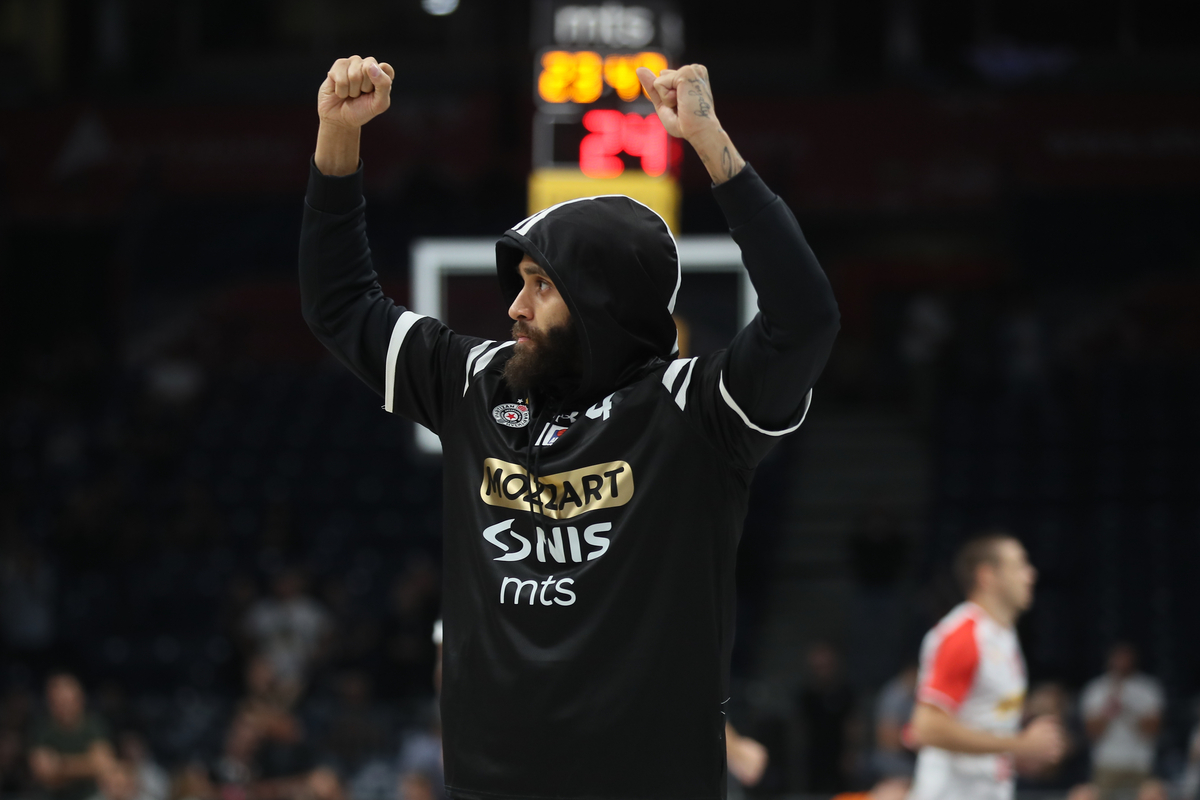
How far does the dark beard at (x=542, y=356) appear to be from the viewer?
2594mm

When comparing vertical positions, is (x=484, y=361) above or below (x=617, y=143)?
below

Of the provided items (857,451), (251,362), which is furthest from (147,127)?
(857,451)

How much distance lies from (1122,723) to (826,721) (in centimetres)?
208

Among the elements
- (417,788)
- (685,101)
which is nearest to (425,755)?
(417,788)

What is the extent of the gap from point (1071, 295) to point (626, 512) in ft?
52.6

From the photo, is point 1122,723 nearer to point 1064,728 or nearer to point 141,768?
point 1064,728

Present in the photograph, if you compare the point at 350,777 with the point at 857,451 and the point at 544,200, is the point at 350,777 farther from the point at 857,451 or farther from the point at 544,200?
the point at 857,451

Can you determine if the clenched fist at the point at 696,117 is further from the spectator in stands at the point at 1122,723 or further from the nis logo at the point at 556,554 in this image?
the spectator in stands at the point at 1122,723

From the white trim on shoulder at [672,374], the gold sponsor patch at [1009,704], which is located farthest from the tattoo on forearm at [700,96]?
the gold sponsor patch at [1009,704]

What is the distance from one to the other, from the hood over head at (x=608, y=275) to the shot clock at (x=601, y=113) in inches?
200

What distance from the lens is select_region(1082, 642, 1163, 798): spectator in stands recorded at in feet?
32.0

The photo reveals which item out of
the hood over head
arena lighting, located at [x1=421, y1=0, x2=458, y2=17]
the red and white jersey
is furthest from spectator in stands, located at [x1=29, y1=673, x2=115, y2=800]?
arena lighting, located at [x1=421, y1=0, x2=458, y2=17]

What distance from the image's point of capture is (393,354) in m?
2.79

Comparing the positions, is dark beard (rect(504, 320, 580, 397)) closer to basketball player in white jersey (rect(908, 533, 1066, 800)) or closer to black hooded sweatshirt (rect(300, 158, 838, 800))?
black hooded sweatshirt (rect(300, 158, 838, 800))
